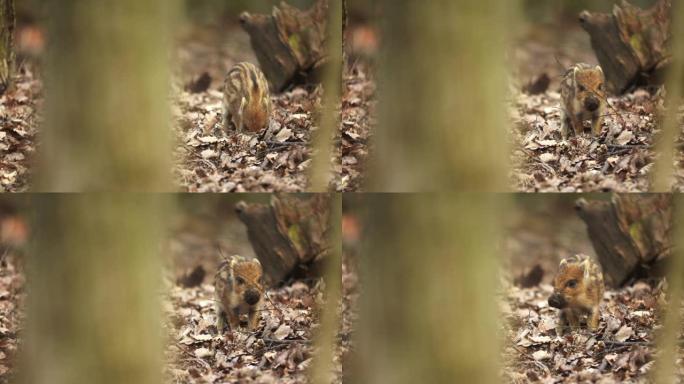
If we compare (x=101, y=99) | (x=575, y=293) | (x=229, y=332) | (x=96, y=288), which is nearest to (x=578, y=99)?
(x=575, y=293)

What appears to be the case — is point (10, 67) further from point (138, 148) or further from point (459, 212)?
point (459, 212)

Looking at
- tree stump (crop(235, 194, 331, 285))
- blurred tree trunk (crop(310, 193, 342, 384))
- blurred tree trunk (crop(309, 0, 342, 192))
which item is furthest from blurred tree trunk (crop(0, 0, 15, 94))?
blurred tree trunk (crop(310, 193, 342, 384))

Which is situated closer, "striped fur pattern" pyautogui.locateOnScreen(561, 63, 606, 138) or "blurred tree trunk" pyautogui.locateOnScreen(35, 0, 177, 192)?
"blurred tree trunk" pyautogui.locateOnScreen(35, 0, 177, 192)

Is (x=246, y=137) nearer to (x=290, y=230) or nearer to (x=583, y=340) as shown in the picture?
(x=290, y=230)

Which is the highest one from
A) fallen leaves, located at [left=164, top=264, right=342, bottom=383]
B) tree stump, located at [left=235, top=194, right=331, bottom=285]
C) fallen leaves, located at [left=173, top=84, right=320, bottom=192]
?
fallen leaves, located at [left=173, top=84, right=320, bottom=192]

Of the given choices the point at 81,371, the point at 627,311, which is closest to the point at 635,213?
the point at 627,311

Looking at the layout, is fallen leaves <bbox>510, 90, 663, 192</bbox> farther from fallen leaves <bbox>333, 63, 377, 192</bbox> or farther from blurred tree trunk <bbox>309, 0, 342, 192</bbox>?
blurred tree trunk <bbox>309, 0, 342, 192</bbox>
